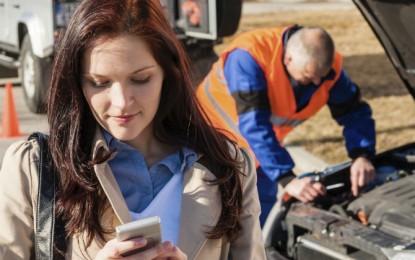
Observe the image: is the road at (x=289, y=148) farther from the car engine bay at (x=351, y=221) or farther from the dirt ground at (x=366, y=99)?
the car engine bay at (x=351, y=221)

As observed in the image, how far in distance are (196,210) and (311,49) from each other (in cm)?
217

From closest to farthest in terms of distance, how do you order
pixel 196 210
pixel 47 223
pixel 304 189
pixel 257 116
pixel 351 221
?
pixel 47 223
pixel 196 210
pixel 351 221
pixel 304 189
pixel 257 116

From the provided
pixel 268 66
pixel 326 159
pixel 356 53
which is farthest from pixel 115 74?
pixel 356 53

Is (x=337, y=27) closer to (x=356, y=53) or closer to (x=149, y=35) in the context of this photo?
(x=356, y=53)

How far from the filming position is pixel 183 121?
1958 millimetres

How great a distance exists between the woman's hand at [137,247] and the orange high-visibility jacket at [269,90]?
7.39 ft

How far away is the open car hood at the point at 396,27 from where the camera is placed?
3.51 meters

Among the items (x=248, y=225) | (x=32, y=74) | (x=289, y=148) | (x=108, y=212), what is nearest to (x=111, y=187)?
(x=108, y=212)

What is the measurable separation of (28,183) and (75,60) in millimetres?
280

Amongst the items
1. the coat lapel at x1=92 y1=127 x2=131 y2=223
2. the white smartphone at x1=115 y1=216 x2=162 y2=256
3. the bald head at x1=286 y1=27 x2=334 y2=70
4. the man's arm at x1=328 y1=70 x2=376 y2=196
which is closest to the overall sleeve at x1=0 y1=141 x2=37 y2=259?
the coat lapel at x1=92 y1=127 x2=131 y2=223

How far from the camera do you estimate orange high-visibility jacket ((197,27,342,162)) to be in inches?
156

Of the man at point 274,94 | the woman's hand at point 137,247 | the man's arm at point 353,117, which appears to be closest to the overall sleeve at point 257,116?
the man at point 274,94

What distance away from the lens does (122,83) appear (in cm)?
174

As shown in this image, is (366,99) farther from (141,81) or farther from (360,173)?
(141,81)
